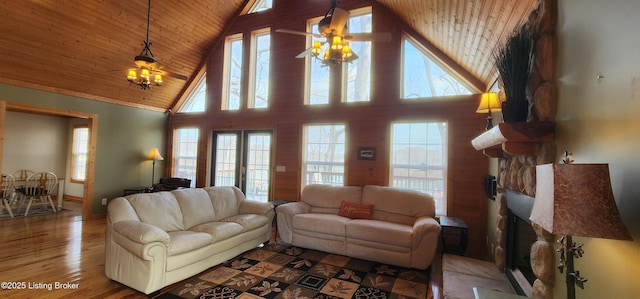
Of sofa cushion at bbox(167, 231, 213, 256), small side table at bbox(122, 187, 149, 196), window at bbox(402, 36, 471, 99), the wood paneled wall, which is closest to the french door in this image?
the wood paneled wall

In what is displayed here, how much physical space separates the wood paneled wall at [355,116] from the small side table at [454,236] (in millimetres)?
640

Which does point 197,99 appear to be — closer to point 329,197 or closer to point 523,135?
point 329,197

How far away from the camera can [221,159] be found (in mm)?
6605

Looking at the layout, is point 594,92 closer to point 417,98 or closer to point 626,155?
point 626,155

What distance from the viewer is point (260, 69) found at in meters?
6.29

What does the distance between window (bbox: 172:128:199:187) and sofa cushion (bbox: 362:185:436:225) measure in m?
4.60

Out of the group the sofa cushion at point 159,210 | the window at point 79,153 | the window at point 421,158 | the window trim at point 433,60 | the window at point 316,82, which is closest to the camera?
the sofa cushion at point 159,210

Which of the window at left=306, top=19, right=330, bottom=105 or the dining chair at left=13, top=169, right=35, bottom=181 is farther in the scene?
the dining chair at left=13, top=169, right=35, bottom=181

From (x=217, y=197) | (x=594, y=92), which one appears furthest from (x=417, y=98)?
(x=217, y=197)

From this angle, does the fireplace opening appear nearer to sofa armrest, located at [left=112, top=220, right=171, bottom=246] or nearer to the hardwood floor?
sofa armrest, located at [left=112, top=220, right=171, bottom=246]

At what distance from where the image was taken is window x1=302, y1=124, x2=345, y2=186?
5.36 metres

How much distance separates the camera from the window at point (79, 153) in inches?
308

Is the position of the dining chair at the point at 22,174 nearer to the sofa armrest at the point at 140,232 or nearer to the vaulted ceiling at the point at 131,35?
the vaulted ceiling at the point at 131,35

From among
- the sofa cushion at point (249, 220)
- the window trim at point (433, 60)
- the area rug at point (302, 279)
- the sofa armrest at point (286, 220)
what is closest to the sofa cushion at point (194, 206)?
the sofa cushion at point (249, 220)
